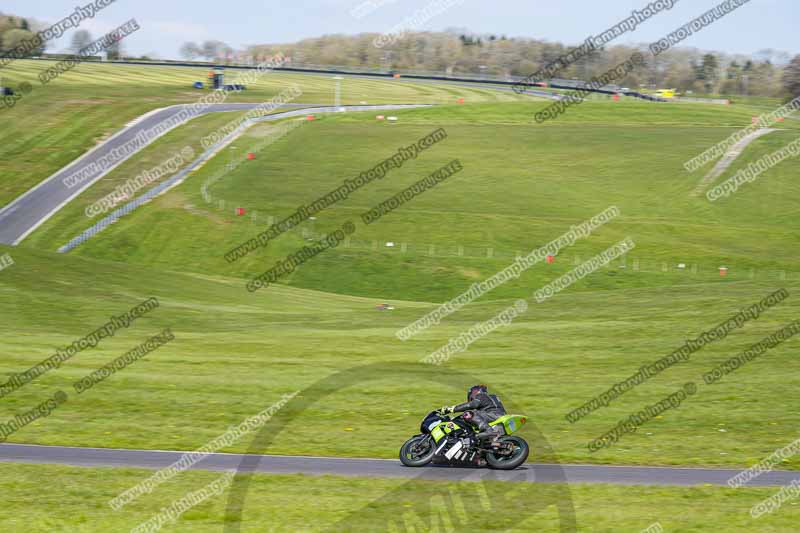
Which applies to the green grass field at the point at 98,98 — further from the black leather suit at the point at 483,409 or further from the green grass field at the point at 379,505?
the black leather suit at the point at 483,409

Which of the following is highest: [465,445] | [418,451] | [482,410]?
[482,410]

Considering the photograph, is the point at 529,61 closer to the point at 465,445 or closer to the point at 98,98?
the point at 98,98

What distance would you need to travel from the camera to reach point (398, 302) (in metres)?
44.0

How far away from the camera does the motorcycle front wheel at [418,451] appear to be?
704 inches

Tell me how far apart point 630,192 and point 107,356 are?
149ft

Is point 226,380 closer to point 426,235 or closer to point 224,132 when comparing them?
point 426,235

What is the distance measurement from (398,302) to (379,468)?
26.1 m

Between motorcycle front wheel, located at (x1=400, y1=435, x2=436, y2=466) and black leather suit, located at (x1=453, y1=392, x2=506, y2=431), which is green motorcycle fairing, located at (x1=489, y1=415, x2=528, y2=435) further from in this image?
motorcycle front wheel, located at (x1=400, y1=435, x2=436, y2=466)

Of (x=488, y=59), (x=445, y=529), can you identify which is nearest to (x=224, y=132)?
(x=445, y=529)

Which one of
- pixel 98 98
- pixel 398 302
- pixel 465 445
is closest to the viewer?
pixel 465 445

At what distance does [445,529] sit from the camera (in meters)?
14.7

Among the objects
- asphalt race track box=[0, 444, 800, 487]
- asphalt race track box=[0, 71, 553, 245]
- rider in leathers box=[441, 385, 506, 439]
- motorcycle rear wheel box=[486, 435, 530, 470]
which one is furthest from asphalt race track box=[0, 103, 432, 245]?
motorcycle rear wheel box=[486, 435, 530, 470]

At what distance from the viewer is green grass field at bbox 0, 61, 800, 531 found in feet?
62.7

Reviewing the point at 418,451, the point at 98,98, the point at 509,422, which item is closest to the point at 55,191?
the point at 98,98
